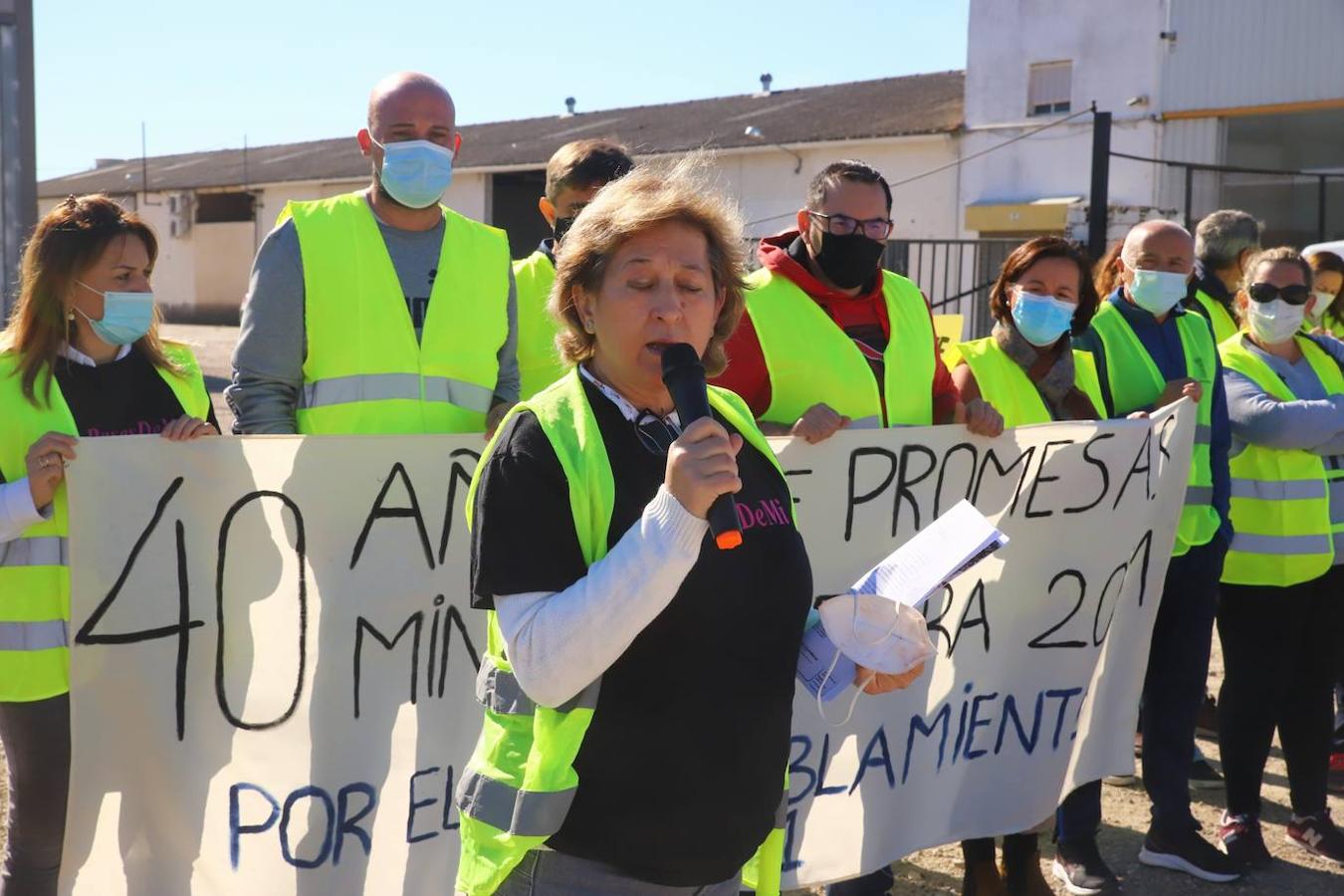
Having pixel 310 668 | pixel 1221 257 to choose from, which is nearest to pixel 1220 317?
pixel 1221 257

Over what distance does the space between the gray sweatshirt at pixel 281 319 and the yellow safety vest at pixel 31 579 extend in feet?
1.47

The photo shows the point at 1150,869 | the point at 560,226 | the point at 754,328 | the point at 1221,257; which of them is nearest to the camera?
the point at 754,328

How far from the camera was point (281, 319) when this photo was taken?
3.67 m

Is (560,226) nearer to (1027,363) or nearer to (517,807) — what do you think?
(1027,363)

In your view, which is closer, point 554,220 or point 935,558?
point 935,558

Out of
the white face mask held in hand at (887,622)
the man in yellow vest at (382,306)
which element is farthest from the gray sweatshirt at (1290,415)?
the white face mask held in hand at (887,622)

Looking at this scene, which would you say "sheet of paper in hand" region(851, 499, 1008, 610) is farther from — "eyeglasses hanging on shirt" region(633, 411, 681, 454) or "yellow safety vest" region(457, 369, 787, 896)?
"yellow safety vest" region(457, 369, 787, 896)

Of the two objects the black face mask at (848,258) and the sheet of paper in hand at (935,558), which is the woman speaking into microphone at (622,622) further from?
the black face mask at (848,258)

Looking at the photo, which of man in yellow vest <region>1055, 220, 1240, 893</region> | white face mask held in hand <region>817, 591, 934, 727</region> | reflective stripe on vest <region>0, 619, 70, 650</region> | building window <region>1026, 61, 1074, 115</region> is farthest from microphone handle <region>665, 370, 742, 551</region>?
building window <region>1026, 61, 1074, 115</region>

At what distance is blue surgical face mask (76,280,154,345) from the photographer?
3590 millimetres

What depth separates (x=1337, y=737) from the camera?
6184mm

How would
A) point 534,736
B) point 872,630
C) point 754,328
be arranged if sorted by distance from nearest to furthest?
point 534,736, point 872,630, point 754,328

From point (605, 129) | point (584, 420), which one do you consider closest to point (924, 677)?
point (584, 420)

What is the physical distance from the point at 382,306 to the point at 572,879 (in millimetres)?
1922
